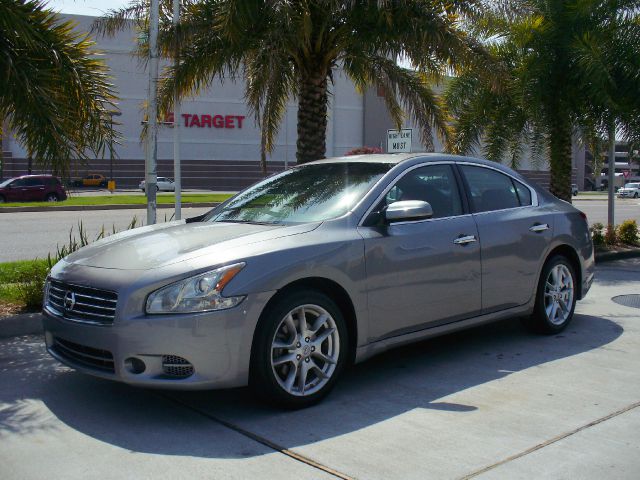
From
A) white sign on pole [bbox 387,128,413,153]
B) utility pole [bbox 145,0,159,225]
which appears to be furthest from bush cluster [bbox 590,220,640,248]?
utility pole [bbox 145,0,159,225]

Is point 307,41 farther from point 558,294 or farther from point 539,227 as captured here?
Result: point 558,294

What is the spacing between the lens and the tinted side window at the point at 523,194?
21.2 feet

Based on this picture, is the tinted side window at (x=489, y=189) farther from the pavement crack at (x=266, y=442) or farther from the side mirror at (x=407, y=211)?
the pavement crack at (x=266, y=442)

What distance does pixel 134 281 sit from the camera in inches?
170

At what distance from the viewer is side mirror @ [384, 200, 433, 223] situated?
507cm

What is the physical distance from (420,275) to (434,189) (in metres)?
0.83

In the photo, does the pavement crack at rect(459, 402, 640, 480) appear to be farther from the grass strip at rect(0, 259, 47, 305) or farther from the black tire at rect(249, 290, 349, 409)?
the grass strip at rect(0, 259, 47, 305)

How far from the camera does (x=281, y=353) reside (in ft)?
15.0

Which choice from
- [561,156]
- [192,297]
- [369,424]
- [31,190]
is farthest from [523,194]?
[31,190]

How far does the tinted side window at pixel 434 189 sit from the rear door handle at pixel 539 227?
2.77 ft

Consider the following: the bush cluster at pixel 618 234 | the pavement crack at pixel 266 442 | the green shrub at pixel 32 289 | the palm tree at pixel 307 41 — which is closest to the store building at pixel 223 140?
the bush cluster at pixel 618 234

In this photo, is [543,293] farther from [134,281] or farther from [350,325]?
[134,281]

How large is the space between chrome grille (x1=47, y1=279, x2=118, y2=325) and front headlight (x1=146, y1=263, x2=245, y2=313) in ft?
0.89

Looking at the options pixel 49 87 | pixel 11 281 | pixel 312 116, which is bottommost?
pixel 11 281
